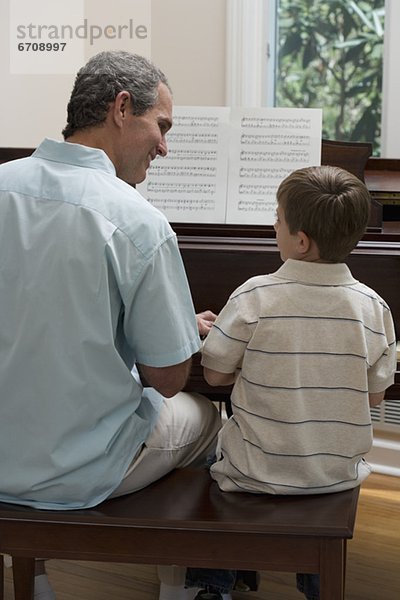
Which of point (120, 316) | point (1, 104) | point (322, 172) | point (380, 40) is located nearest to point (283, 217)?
point (322, 172)

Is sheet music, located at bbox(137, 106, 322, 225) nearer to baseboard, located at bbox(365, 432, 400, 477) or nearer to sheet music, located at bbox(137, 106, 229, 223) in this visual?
sheet music, located at bbox(137, 106, 229, 223)

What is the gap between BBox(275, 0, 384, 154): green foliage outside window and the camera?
4.31m

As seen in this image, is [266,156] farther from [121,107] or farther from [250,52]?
[250,52]

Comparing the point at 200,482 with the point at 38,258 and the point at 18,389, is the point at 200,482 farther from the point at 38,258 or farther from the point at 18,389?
the point at 38,258

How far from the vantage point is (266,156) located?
2.53 m

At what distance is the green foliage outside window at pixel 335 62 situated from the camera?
4309mm

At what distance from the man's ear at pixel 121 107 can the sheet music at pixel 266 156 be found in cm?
63

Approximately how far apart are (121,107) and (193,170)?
63 cm

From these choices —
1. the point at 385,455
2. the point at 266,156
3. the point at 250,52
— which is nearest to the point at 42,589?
the point at 266,156

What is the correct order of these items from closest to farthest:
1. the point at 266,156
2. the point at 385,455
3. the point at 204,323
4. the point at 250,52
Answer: the point at 204,323 → the point at 266,156 → the point at 385,455 → the point at 250,52

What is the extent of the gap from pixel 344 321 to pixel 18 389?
2.01ft

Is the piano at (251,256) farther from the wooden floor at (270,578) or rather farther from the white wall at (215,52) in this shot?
Result: the white wall at (215,52)

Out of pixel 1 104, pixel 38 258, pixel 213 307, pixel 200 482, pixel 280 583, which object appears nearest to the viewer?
pixel 38 258

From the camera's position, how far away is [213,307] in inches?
95.9
